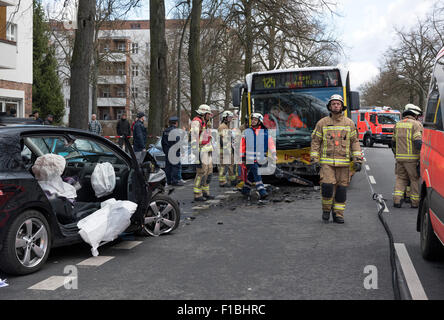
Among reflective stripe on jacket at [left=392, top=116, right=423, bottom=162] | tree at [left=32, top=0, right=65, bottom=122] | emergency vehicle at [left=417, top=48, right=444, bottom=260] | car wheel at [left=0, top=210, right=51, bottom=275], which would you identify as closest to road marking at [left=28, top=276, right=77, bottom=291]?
car wheel at [left=0, top=210, right=51, bottom=275]

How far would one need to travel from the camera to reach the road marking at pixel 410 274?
441 cm

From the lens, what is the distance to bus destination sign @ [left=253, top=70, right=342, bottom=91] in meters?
12.7

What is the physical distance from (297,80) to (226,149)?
2.44 metres

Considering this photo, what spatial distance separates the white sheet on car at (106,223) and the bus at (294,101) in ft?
22.7

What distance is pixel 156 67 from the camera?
17.8m

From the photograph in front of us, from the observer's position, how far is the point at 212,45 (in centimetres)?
2359

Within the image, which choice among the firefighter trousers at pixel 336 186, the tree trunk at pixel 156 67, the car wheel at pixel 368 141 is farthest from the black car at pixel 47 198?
the car wheel at pixel 368 141

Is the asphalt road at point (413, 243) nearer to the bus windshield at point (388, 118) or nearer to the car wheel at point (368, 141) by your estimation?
the bus windshield at point (388, 118)

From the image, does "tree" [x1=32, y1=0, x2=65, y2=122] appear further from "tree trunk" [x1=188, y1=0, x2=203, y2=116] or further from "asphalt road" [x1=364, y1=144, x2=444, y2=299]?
"asphalt road" [x1=364, y1=144, x2=444, y2=299]

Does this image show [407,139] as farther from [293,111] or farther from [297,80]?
[297,80]

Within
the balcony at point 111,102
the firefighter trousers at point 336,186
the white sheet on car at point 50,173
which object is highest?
the balcony at point 111,102

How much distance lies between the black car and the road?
239 mm

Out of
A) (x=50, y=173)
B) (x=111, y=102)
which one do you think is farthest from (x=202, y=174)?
(x=111, y=102)

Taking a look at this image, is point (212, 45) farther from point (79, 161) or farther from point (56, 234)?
point (56, 234)
